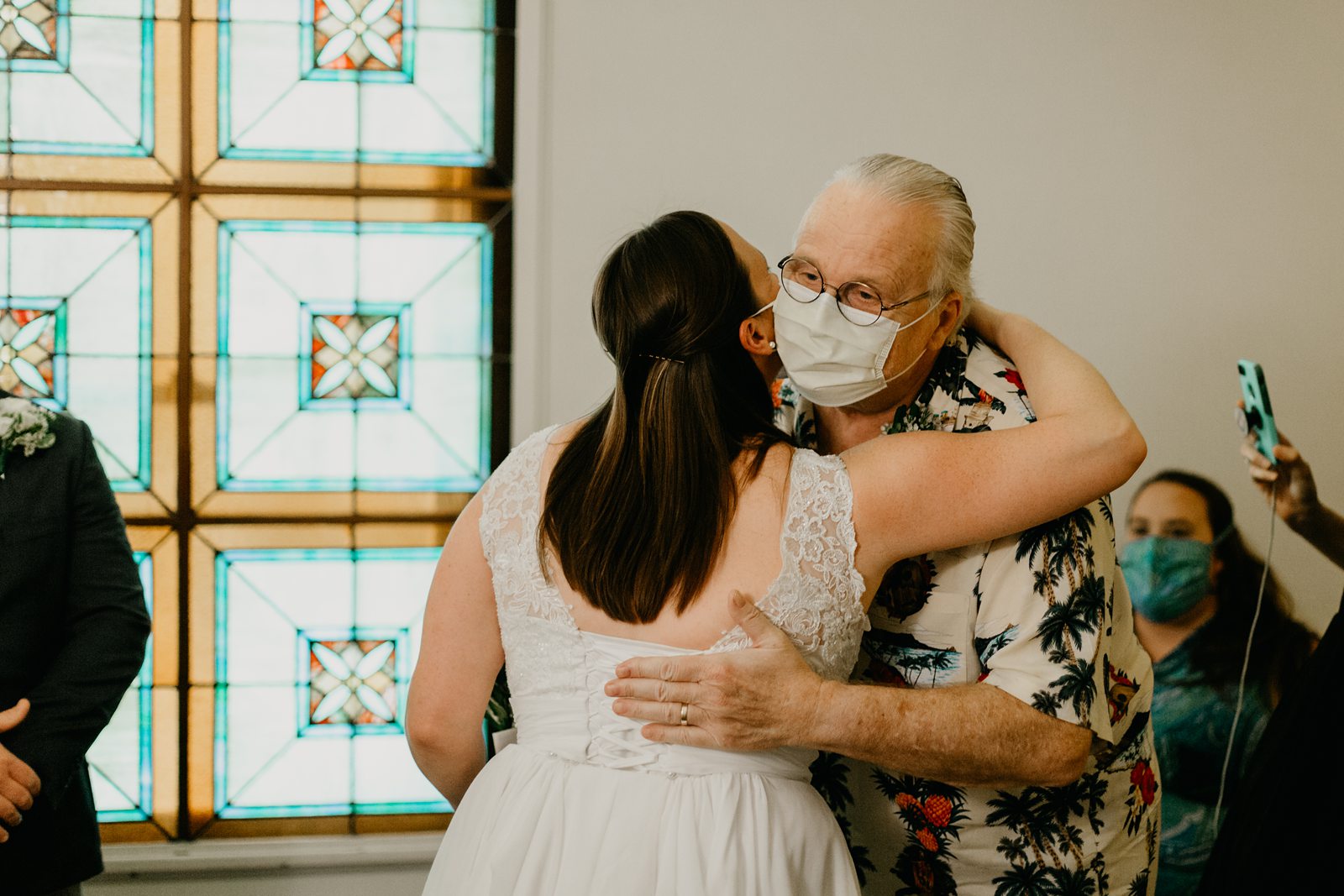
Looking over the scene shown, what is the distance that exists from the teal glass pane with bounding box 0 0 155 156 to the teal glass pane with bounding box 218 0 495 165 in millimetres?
242

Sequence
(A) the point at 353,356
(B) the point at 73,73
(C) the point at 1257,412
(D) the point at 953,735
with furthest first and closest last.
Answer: (A) the point at 353,356
(B) the point at 73,73
(C) the point at 1257,412
(D) the point at 953,735

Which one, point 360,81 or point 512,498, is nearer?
point 512,498

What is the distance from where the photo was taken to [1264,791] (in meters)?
1.71

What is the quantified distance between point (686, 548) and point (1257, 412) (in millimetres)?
1775

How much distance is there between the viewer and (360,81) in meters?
2.75

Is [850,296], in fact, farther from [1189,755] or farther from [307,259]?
[1189,755]

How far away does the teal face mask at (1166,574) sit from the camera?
2796mm

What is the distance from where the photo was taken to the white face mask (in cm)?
147

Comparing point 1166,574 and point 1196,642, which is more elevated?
point 1166,574

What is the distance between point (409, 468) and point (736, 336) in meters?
1.72

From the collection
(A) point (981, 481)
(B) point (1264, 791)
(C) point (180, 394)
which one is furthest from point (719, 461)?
(C) point (180, 394)

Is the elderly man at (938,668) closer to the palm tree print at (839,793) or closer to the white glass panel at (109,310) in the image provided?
the palm tree print at (839,793)

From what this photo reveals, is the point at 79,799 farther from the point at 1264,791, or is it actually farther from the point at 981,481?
the point at 1264,791

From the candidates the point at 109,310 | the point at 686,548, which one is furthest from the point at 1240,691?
the point at 109,310
